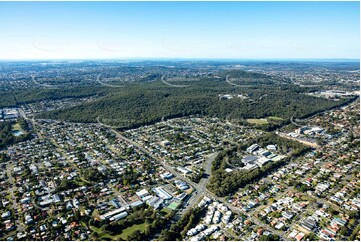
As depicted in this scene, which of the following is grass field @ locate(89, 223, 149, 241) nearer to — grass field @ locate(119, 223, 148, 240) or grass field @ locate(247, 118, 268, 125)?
grass field @ locate(119, 223, 148, 240)

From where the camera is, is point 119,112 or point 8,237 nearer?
point 8,237

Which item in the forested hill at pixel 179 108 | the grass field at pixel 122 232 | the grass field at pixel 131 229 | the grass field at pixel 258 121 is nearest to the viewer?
the grass field at pixel 122 232

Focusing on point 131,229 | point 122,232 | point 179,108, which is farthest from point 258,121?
point 122,232

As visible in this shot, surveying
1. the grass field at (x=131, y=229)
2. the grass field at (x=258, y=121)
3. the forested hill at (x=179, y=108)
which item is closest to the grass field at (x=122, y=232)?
the grass field at (x=131, y=229)

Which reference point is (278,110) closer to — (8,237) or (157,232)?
(157,232)

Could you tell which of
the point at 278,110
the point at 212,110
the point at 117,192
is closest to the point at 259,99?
the point at 278,110

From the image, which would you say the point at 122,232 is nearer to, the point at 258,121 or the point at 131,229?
the point at 131,229

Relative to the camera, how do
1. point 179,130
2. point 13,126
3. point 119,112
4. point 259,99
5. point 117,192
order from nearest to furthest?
point 117,192 → point 179,130 → point 13,126 → point 119,112 → point 259,99

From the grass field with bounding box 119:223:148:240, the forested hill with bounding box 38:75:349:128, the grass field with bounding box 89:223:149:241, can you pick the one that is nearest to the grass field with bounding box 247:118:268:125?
the forested hill with bounding box 38:75:349:128

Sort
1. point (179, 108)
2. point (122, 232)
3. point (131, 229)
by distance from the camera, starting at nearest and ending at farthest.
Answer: point (122, 232) → point (131, 229) → point (179, 108)

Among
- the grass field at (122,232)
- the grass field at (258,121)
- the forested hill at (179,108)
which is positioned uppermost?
the forested hill at (179,108)

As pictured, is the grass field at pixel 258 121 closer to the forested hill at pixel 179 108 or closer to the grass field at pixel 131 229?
the forested hill at pixel 179 108
